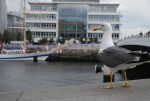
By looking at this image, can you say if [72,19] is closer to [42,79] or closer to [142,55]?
[42,79]

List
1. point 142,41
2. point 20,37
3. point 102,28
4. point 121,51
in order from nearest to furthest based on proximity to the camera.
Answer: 1. point 121,51
2. point 102,28
3. point 142,41
4. point 20,37

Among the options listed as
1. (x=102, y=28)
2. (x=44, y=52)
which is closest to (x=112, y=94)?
(x=102, y=28)

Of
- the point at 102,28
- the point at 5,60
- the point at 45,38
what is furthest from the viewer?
the point at 45,38

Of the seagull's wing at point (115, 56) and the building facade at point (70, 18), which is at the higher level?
the building facade at point (70, 18)

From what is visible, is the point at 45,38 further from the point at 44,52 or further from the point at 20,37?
the point at 44,52

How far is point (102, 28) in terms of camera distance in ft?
33.3

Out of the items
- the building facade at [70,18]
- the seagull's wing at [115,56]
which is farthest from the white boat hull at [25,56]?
the seagull's wing at [115,56]

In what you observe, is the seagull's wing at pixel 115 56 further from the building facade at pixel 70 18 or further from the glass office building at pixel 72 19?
the glass office building at pixel 72 19

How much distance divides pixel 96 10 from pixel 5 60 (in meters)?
44.9

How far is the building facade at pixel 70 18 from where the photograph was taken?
102438 mm

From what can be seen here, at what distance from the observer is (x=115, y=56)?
8.87 metres

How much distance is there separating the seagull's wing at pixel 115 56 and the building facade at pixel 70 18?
303ft

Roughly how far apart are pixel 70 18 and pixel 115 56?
97198 millimetres

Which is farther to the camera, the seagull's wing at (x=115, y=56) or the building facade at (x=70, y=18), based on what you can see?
the building facade at (x=70, y=18)
